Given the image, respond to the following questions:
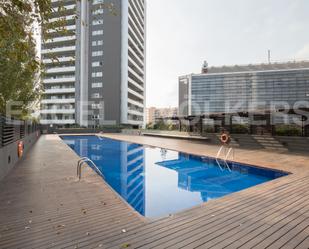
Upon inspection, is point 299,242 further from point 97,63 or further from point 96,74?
point 97,63

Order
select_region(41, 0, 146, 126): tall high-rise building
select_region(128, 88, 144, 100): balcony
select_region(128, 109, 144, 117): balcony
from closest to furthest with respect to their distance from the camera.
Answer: select_region(41, 0, 146, 126): tall high-rise building < select_region(128, 109, 144, 117): balcony < select_region(128, 88, 144, 100): balcony

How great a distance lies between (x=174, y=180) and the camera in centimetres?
922

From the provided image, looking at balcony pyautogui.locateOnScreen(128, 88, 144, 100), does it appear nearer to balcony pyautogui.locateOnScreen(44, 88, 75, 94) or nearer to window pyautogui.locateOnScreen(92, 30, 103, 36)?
balcony pyautogui.locateOnScreen(44, 88, 75, 94)

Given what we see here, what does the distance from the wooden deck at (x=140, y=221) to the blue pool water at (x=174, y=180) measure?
1365 mm

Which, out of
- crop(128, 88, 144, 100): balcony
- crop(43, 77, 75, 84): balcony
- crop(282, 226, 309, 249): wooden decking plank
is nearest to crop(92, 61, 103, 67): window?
crop(43, 77, 75, 84): balcony

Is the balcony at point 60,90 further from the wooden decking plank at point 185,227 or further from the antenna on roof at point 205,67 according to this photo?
the antenna on roof at point 205,67

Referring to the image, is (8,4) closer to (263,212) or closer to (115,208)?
(115,208)

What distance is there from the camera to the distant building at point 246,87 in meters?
80.8

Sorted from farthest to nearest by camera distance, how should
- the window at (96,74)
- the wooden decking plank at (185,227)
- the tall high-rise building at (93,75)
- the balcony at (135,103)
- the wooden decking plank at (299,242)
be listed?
the balcony at (135,103)
the window at (96,74)
the tall high-rise building at (93,75)
the wooden decking plank at (185,227)
the wooden decking plank at (299,242)

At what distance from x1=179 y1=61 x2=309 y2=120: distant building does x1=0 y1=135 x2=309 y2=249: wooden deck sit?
75.1 m

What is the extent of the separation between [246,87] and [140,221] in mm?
92646

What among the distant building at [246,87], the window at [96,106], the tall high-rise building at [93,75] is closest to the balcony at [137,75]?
the tall high-rise building at [93,75]

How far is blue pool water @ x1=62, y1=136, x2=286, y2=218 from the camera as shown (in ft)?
21.8

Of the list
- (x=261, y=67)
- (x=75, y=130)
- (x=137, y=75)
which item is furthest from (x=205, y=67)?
(x=75, y=130)
